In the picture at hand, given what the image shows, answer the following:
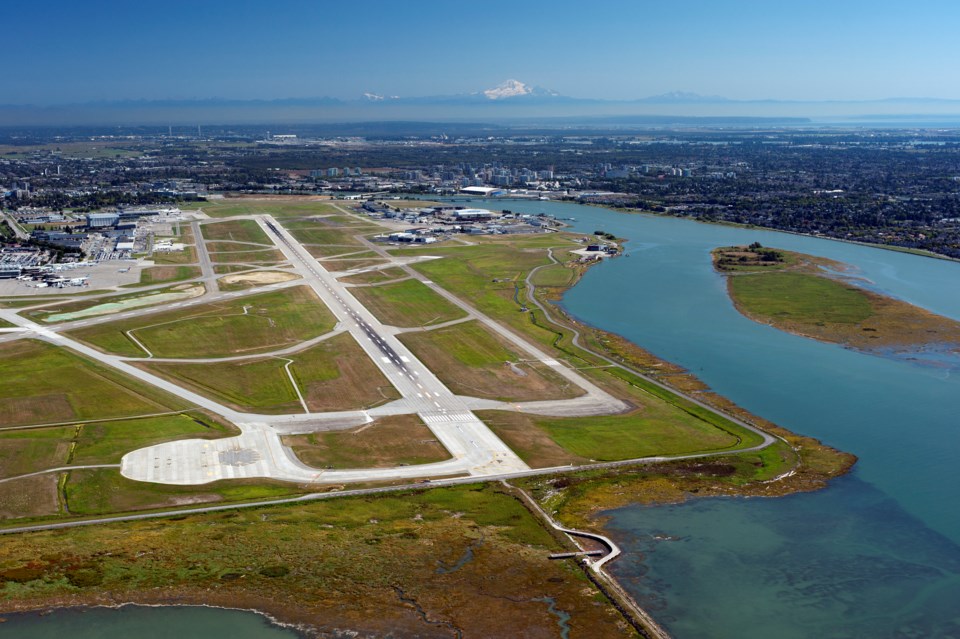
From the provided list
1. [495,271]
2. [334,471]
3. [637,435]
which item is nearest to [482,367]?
[637,435]

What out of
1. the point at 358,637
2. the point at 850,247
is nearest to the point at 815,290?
the point at 850,247

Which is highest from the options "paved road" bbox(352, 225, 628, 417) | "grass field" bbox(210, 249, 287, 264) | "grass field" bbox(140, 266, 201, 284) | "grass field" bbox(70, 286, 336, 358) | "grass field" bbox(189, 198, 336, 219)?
"grass field" bbox(189, 198, 336, 219)

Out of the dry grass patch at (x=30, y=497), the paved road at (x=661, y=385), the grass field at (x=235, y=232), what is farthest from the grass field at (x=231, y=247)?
the dry grass patch at (x=30, y=497)

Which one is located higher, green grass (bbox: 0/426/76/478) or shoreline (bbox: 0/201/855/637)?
green grass (bbox: 0/426/76/478)

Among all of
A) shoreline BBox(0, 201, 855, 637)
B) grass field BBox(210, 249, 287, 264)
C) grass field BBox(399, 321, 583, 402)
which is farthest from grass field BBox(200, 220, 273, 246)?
shoreline BBox(0, 201, 855, 637)

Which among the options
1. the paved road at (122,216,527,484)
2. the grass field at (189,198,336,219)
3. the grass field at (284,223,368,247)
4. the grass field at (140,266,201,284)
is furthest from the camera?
the grass field at (189,198,336,219)

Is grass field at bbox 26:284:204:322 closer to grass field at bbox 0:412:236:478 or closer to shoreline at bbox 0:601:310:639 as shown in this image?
grass field at bbox 0:412:236:478

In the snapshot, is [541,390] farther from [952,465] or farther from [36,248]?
[36,248]
